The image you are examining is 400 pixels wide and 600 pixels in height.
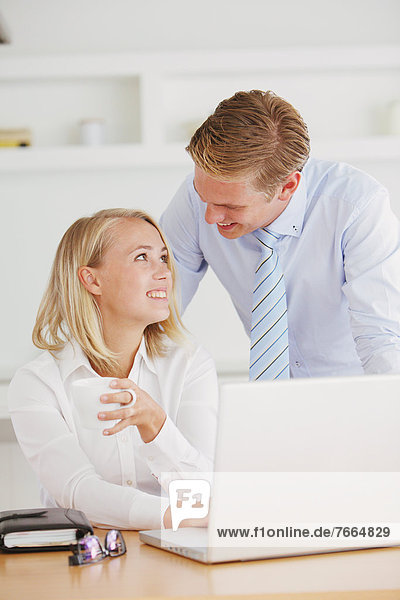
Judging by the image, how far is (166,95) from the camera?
3295 mm

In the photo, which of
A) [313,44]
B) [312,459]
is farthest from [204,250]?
[313,44]

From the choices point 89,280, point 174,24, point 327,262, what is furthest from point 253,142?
point 174,24

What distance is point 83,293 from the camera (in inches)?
64.8

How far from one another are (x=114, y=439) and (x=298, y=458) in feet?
2.25

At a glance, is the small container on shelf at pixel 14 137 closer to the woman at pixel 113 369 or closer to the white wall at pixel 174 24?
the white wall at pixel 174 24

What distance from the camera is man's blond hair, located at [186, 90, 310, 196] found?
5.09 ft

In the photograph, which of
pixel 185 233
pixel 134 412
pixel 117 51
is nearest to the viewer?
pixel 134 412

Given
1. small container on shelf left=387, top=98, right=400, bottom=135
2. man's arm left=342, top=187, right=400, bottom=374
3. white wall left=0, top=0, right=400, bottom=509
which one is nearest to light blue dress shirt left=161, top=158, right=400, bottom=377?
man's arm left=342, top=187, right=400, bottom=374

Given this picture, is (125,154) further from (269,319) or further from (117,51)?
(269,319)

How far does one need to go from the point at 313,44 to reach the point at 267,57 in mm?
276

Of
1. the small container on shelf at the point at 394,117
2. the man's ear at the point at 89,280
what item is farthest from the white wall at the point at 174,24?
the man's ear at the point at 89,280

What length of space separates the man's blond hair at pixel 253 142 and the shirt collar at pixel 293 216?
89 mm

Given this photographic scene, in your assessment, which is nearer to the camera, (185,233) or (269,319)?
(269,319)

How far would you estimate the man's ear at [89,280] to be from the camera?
1649 mm
